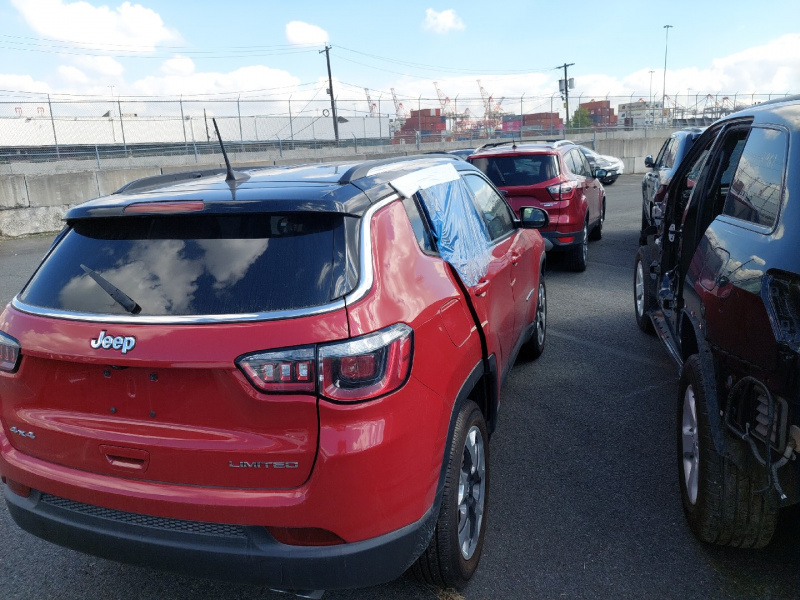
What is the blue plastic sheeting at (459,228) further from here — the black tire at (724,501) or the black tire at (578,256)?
the black tire at (578,256)

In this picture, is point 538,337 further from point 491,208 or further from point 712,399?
point 712,399

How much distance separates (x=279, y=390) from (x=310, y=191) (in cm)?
74

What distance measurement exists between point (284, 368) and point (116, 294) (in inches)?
27.7

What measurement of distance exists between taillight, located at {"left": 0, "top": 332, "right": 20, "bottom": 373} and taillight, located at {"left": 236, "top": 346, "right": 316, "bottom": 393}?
94 cm

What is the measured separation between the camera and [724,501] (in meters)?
2.67

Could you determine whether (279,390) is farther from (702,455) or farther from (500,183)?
(500,183)

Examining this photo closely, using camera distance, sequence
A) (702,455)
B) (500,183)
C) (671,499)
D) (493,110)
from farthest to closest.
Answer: (493,110) < (500,183) < (671,499) < (702,455)

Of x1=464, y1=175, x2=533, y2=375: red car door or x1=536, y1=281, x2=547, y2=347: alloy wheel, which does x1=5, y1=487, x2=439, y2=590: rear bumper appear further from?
x1=536, y1=281, x2=547, y2=347: alloy wheel

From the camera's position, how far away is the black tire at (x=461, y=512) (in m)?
2.52

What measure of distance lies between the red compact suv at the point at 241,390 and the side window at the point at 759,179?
1341mm

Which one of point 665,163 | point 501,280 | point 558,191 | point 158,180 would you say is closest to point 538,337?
point 501,280

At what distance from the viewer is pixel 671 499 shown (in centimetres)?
338

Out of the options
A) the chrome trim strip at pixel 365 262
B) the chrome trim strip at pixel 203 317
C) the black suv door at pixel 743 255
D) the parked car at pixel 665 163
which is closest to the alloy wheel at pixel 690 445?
the black suv door at pixel 743 255

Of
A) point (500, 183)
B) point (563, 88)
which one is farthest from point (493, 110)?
point (500, 183)
